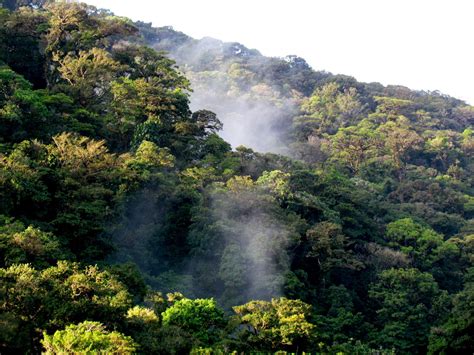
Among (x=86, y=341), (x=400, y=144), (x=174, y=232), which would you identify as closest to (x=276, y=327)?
(x=86, y=341)

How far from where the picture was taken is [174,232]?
109ft

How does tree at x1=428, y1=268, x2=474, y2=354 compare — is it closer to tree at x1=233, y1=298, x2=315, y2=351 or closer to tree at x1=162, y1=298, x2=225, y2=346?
tree at x1=233, y1=298, x2=315, y2=351

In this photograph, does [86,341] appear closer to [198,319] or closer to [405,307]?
[198,319]

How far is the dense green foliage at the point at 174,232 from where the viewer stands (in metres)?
19.0

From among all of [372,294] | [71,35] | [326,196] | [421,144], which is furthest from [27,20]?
[421,144]

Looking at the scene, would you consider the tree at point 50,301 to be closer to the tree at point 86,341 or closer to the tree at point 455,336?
the tree at point 86,341

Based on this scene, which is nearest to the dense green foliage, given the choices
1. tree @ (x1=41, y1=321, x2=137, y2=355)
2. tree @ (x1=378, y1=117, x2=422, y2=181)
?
tree @ (x1=41, y1=321, x2=137, y2=355)

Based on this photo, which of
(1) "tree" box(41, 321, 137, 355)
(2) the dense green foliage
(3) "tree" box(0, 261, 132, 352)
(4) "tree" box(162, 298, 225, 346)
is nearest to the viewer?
(1) "tree" box(41, 321, 137, 355)

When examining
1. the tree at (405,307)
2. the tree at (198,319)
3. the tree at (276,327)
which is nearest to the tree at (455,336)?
the tree at (405,307)

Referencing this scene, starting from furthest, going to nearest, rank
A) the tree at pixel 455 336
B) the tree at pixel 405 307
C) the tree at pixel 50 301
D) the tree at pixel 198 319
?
1. the tree at pixel 405 307
2. the tree at pixel 455 336
3. the tree at pixel 198 319
4. the tree at pixel 50 301

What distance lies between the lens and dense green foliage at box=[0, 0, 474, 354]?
19031mm

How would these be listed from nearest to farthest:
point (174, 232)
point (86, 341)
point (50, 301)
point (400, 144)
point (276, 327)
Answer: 1. point (86, 341)
2. point (50, 301)
3. point (276, 327)
4. point (174, 232)
5. point (400, 144)

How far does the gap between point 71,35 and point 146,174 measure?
1579 centimetres

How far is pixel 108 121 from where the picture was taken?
37.0m
